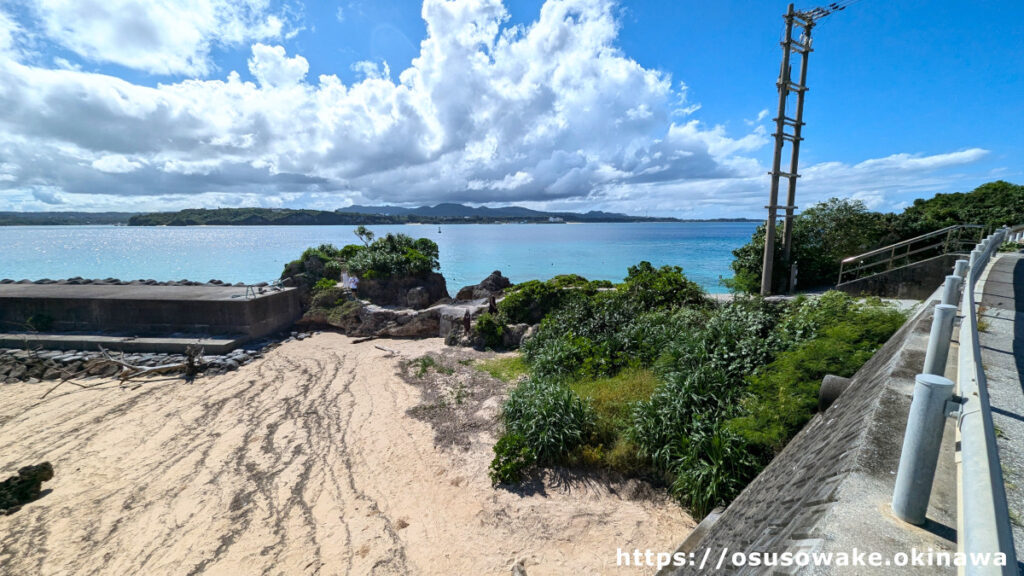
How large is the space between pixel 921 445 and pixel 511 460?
6148 millimetres

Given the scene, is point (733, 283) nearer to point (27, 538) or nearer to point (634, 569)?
point (634, 569)

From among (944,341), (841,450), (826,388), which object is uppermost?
(944,341)

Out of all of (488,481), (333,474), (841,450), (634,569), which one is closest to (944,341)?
(841,450)

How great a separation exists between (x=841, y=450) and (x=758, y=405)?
3003mm

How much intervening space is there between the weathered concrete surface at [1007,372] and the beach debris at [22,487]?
1276 centimetres

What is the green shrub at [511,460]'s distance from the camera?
706cm

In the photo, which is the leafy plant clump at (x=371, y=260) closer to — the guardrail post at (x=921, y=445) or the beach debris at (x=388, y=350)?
the beach debris at (x=388, y=350)

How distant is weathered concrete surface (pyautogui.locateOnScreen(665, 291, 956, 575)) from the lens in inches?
85.0

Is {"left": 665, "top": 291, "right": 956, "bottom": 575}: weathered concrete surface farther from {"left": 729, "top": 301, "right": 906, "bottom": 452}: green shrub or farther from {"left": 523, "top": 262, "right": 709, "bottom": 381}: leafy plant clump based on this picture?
{"left": 523, "top": 262, "right": 709, "bottom": 381}: leafy plant clump

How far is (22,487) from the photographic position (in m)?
7.43

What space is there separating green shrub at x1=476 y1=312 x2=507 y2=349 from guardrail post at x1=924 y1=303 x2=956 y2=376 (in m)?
12.4

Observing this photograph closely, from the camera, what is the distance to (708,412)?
652 cm

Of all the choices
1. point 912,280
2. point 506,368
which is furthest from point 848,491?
point 912,280

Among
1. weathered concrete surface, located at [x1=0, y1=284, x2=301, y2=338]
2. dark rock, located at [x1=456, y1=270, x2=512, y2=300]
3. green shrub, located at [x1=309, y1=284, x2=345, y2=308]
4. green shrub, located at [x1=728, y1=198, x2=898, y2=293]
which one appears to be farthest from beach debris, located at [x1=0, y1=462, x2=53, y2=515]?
green shrub, located at [x1=728, y1=198, x2=898, y2=293]
